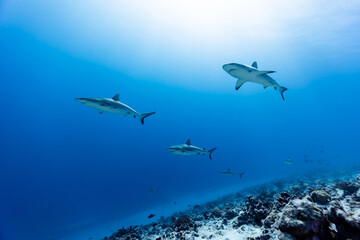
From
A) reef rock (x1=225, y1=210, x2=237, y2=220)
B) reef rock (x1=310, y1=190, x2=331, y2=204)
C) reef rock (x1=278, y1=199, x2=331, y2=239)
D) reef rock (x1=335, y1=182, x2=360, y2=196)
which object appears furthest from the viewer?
reef rock (x1=225, y1=210, x2=237, y2=220)

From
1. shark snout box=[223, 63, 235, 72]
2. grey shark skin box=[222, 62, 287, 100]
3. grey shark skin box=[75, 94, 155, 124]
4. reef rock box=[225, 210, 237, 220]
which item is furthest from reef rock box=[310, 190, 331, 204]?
grey shark skin box=[75, 94, 155, 124]

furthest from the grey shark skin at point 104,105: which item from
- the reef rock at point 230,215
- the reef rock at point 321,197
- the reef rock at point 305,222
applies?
the reef rock at point 321,197

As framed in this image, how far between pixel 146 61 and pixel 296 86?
77.2m

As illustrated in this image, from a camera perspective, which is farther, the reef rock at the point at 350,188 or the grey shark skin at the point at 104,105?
the reef rock at the point at 350,188

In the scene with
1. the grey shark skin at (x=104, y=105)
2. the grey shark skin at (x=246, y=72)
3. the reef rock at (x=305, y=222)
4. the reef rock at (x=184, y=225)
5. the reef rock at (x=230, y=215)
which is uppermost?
the grey shark skin at (x=246, y=72)

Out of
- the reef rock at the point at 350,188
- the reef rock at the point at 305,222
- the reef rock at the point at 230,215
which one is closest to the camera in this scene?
the reef rock at the point at 305,222

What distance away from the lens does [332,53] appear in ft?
158

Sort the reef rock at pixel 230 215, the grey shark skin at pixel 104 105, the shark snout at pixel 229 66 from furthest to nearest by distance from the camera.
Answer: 1. the reef rock at pixel 230 215
2. the grey shark skin at pixel 104 105
3. the shark snout at pixel 229 66

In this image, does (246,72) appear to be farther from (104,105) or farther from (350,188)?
(350,188)

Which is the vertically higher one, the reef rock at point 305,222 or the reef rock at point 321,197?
the reef rock at point 305,222

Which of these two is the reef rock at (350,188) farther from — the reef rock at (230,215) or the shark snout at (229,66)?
the shark snout at (229,66)

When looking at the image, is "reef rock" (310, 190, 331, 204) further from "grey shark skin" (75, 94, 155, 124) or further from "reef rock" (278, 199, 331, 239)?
"grey shark skin" (75, 94, 155, 124)

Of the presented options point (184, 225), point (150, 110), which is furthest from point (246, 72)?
point (150, 110)

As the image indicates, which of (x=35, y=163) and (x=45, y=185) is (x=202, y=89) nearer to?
(x=45, y=185)
